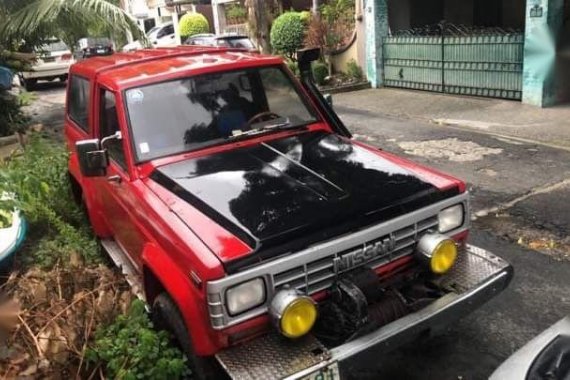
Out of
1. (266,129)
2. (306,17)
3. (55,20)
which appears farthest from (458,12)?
(266,129)

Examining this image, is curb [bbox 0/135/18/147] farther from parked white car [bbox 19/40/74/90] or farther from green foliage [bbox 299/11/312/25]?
parked white car [bbox 19/40/74/90]

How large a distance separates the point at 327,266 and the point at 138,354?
3.62 feet

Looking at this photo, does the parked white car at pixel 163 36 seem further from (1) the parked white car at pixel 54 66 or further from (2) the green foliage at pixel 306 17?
(2) the green foliage at pixel 306 17

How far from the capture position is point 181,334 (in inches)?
114

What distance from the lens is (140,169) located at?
3.54 metres

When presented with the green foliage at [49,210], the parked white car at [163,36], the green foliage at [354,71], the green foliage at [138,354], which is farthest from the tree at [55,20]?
the parked white car at [163,36]

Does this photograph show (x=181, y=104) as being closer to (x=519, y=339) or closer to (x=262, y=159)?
(x=262, y=159)

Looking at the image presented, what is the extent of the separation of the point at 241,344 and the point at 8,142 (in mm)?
8248

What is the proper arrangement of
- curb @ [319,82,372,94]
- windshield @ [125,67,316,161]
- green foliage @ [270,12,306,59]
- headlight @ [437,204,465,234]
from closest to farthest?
headlight @ [437,204,465,234] < windshield @ [125,67,316,161] < curb @ [319,82,372,94] < green foliage @ [270,12,306,59]

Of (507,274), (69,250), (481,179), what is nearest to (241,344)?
(507,274)

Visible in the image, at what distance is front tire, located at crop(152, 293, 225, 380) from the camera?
9.21ft

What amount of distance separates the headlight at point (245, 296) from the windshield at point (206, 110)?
136cm

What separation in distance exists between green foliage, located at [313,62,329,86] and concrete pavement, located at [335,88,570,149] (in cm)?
133

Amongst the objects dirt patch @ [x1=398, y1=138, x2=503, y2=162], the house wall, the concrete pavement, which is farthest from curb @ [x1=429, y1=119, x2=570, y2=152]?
the house wall
